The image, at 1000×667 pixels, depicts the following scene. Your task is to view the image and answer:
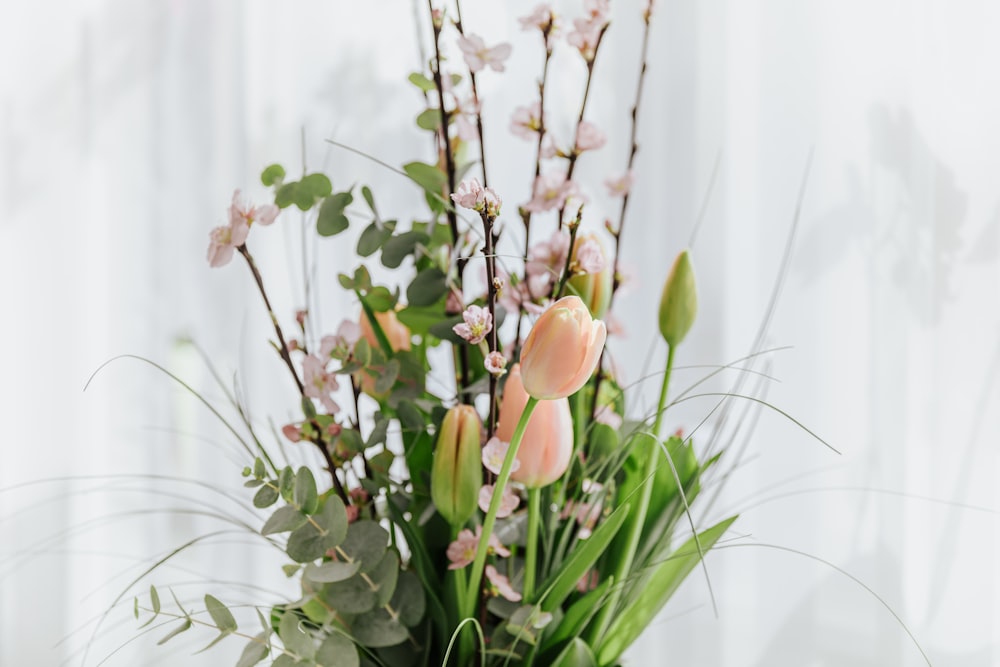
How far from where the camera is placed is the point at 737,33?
929 mm

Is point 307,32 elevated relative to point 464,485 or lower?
elevated

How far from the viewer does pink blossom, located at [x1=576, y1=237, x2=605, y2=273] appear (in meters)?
0.57

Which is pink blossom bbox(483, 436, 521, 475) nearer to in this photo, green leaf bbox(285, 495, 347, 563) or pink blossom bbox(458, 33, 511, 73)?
green leaf bbox(285, 495, 347, 563)

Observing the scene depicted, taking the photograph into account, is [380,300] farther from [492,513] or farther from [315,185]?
[492,513]

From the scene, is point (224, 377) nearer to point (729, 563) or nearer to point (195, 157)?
point (195, 157)

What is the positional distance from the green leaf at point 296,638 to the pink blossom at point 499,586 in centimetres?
12

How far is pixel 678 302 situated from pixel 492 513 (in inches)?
7.9

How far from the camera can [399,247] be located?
62 centimetres

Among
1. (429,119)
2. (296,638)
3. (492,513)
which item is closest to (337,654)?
(296,638)

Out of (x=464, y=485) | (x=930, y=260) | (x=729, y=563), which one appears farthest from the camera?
(x=729, y=563)

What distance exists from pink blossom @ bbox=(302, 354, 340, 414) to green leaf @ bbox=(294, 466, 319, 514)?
0.06 m

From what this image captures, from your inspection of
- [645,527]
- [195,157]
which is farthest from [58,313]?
[645,527]

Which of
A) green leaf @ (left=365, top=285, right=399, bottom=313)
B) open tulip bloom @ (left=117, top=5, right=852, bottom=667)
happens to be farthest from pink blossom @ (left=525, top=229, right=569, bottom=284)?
green leaf @ (left=365, top=285, right=399, bottom=313)

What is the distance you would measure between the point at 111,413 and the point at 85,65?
1.45 feet
